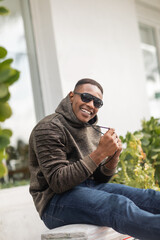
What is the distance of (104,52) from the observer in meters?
3.71

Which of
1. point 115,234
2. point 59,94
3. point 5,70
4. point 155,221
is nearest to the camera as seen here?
point 5,70

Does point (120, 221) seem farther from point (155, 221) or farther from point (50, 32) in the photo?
point (50, 32)

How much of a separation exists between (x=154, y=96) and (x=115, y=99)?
126 cm

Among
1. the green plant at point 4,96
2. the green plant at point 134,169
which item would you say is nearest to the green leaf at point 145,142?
the green plant at point 134,169

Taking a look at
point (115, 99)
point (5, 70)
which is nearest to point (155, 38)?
point (115, 99)

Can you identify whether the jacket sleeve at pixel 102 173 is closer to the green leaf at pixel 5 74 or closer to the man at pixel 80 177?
the man at pixel 80 177

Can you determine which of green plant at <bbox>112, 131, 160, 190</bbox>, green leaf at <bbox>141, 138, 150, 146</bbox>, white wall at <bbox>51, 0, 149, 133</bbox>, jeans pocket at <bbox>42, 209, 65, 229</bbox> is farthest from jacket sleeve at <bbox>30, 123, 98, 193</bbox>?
green leaf at <bbox>141, 138, 150, 146</bbox>

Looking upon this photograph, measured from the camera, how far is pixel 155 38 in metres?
5.03

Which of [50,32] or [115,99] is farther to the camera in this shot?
Result: [115,99]

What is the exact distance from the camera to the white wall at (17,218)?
251 cm

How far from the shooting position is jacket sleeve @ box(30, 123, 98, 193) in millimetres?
1699

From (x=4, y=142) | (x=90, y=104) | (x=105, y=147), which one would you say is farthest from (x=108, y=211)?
(x=4, y=142)

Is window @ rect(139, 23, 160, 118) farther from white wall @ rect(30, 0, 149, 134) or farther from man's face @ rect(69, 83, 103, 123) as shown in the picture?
man's face @ rect(69, 83, 103, 123)

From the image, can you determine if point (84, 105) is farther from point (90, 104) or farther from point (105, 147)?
point (105, 147)
